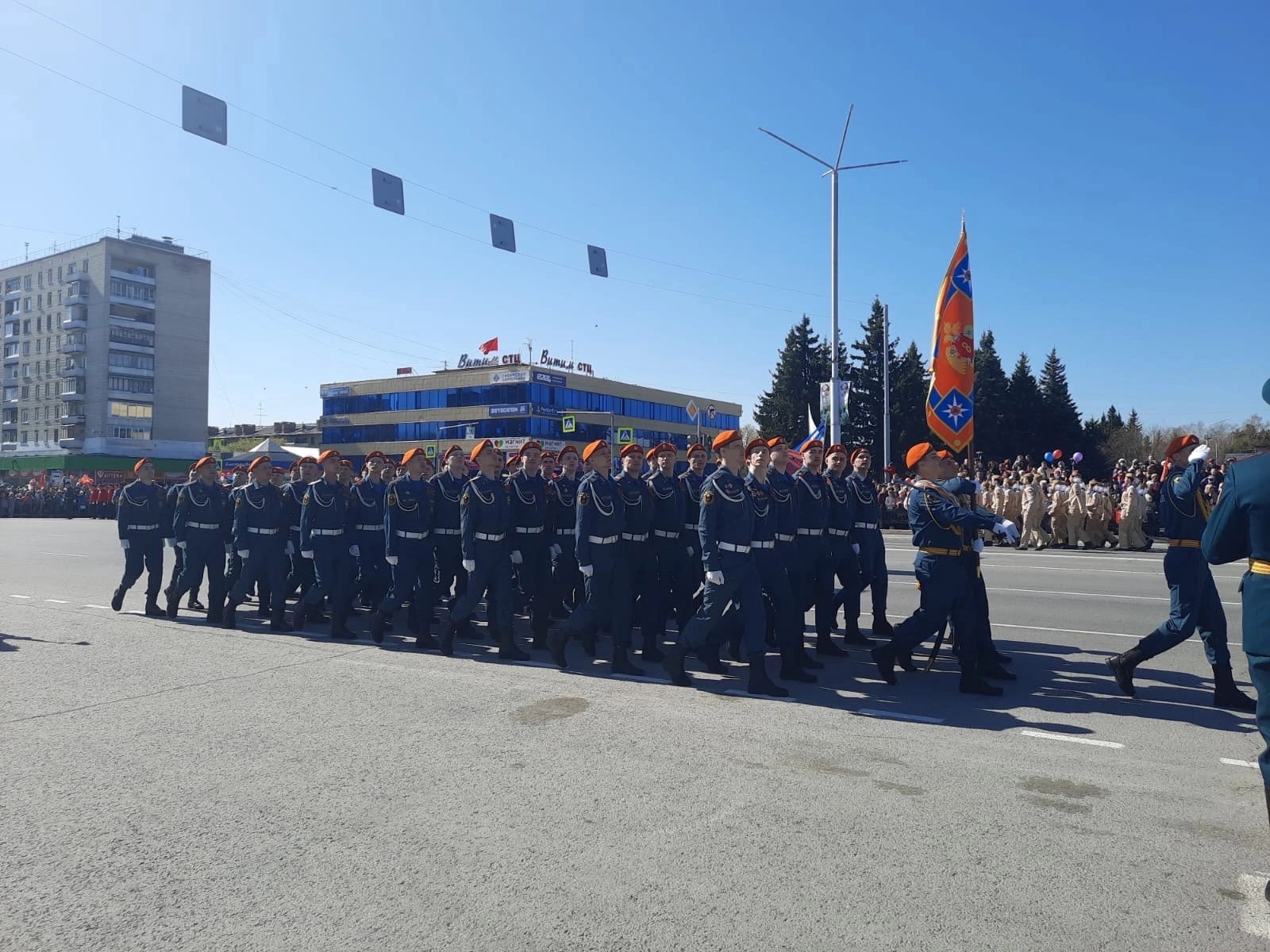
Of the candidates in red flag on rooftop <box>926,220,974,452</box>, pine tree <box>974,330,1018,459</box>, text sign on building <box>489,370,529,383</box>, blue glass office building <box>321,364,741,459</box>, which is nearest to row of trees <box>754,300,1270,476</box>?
pine tree <box>974,330,1018,459</box>

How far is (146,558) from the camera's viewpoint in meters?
11.2

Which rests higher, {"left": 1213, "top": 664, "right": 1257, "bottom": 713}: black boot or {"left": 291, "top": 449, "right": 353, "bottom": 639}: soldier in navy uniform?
{"left": 291, "top": 449, "right": 353, "bottom": 639}: soldier in navy uniform

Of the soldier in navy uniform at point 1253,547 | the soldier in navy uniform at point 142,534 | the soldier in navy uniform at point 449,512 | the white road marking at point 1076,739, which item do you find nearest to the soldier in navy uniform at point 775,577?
the white road marking at point 1076,739

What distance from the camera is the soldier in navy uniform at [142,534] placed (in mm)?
10977

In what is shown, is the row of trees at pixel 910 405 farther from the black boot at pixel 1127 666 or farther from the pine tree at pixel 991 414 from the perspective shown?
the black boot at pixel 1127 666

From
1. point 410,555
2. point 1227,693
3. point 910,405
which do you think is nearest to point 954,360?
point 1227,693

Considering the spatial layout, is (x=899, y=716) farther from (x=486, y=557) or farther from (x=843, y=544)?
(x=486, y=557)

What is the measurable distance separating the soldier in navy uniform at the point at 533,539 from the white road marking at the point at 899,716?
358 cm

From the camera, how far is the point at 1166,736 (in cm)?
555

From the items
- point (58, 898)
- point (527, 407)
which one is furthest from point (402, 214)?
point (527, 407)

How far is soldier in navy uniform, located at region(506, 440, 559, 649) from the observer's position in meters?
8.80

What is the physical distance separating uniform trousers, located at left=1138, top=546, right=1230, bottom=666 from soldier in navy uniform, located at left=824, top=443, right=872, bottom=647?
303cm

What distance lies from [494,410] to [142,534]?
62.3m

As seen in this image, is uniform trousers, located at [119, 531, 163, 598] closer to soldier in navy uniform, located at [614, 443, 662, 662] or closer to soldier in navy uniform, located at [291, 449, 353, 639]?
soldier in navy uniform, located at [291, 449, 353, 639]
